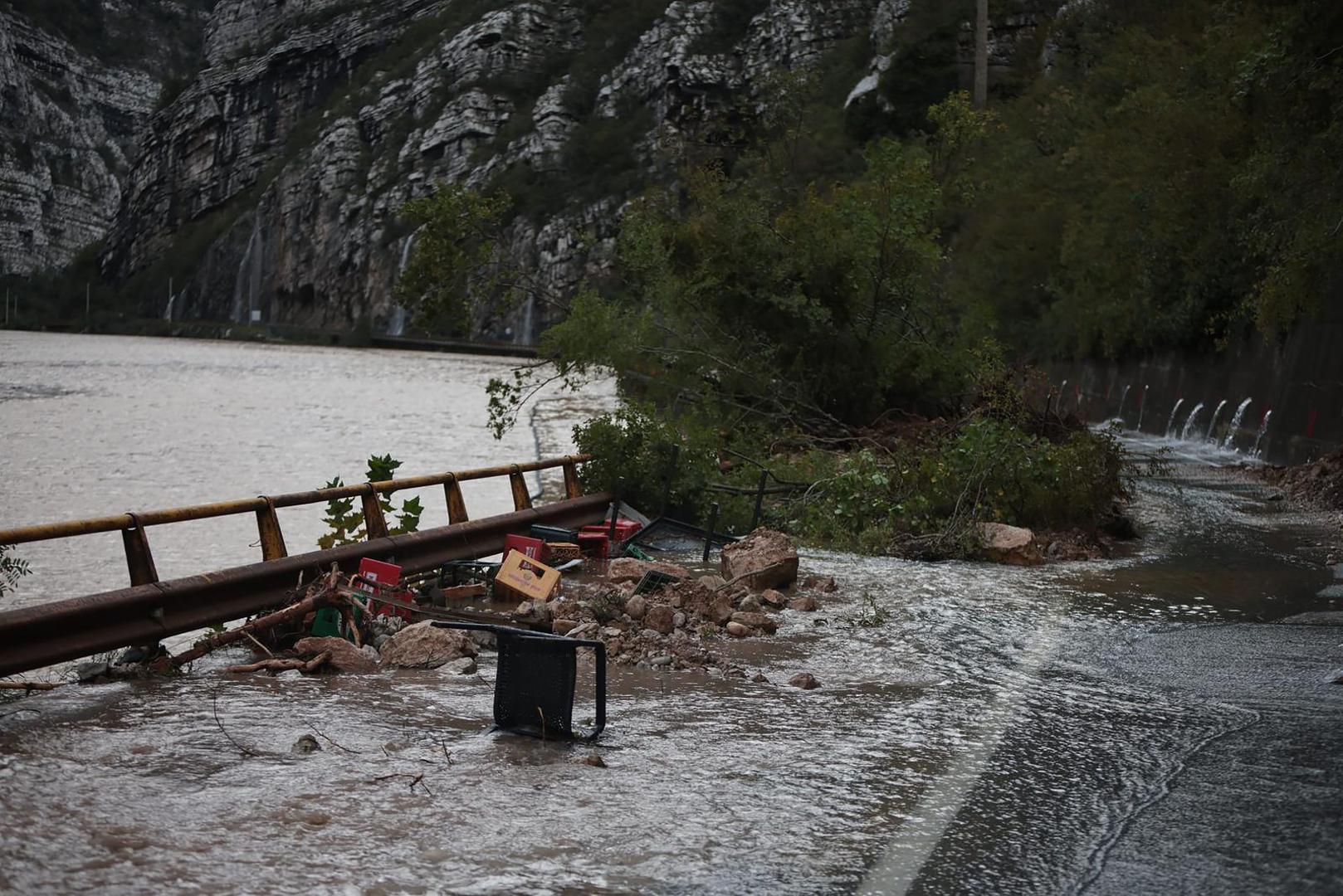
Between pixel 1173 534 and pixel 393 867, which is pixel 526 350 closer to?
pixel 1173 534

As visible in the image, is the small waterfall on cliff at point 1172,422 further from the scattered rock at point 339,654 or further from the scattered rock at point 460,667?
the scattered rock at point 339,654

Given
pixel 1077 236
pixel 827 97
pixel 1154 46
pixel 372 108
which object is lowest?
pixel 1077 236

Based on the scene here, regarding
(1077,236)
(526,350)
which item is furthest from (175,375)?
(1077,236)

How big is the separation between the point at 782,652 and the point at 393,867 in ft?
15.5

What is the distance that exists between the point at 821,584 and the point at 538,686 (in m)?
5.64

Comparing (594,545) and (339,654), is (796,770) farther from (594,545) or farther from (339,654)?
(594,545)

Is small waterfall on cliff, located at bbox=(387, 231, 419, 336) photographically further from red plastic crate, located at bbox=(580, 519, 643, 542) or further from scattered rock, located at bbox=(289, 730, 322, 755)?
scattered rock, located at bbox=(289, 730, 322, 755)

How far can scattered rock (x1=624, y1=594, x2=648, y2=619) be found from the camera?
393 inches

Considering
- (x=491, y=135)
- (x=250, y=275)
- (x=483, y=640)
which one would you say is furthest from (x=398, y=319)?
(x=483, y=640)

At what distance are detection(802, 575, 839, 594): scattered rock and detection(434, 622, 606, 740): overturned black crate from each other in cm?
533

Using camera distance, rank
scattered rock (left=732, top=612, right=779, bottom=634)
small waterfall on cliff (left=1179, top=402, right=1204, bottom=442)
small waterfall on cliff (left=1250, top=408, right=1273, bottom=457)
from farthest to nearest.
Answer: small waterfall on cliff (left=1179, top=402, right=1204, bottom=442)
small waterfall on cliff (left=1250, top=408, right=1273, bottom=457)
scattered rock (left=732, top=612, right=779, bottom=634)

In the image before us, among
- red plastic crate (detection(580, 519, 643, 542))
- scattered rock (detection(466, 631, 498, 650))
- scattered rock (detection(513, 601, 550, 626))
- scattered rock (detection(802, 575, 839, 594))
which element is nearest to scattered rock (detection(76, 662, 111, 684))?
scattered rock (detection(466, 631, 498, 650))

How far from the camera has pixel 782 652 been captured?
30.8 ft

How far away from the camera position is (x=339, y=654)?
8609mm
